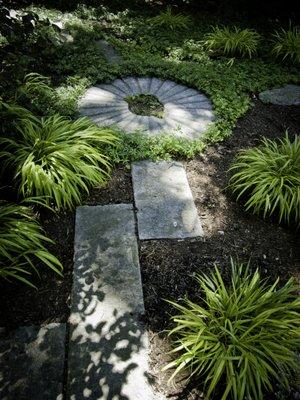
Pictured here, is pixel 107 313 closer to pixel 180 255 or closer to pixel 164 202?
pixel 180 255

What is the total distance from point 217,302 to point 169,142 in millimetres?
2088

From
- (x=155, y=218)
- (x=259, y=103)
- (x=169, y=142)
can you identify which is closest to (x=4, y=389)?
(x=155, y=218)

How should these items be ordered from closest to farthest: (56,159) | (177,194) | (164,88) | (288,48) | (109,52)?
1. (56,159)
2. (177,194)
3. (164,88)
4. (109,52)
5. (288,48)

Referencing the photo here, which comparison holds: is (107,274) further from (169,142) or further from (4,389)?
(169,142)

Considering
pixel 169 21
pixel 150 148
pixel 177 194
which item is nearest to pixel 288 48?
pixel 169 21

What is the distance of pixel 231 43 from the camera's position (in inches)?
236

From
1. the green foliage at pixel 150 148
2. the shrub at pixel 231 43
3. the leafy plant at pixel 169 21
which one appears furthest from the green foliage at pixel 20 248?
the leafy plant at pixel 169 21

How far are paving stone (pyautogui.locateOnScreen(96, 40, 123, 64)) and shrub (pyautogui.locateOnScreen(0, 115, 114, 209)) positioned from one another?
88.8 inches

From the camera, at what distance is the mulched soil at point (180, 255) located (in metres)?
2.59

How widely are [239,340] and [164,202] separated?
1.58m

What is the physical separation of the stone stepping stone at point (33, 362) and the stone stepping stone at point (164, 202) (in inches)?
45.1

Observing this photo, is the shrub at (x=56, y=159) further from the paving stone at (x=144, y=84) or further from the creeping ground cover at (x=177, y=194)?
the paving stone at (x=144, y=84)

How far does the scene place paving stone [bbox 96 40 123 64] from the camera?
5.62 m

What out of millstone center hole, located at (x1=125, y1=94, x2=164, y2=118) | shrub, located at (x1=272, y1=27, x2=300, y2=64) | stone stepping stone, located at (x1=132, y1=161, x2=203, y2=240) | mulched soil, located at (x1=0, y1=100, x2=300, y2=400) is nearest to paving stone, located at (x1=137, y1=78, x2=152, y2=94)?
millstone center hole, located at (x1=125, y1=94, x2=164, y2=118)
